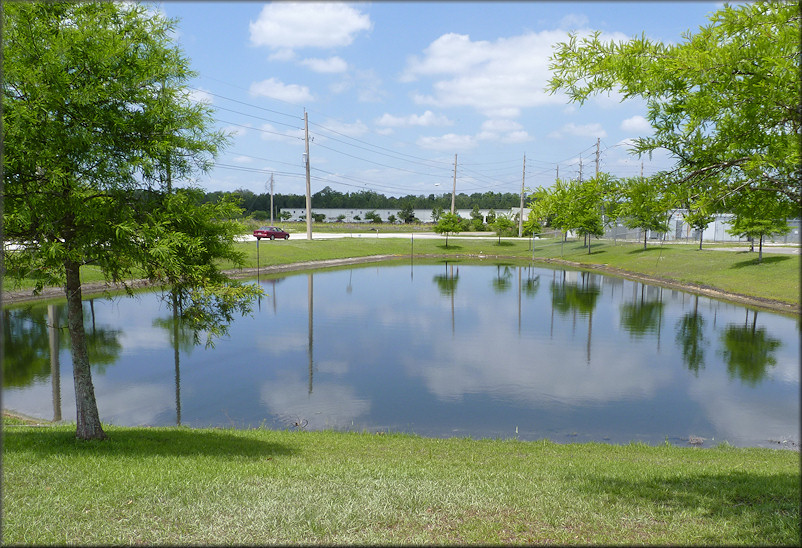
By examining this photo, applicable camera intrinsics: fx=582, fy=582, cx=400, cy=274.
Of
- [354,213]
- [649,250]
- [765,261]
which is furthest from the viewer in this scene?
[354,213]

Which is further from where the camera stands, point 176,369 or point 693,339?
point 693,339

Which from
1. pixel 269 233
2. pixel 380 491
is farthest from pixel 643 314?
pixel 269 233

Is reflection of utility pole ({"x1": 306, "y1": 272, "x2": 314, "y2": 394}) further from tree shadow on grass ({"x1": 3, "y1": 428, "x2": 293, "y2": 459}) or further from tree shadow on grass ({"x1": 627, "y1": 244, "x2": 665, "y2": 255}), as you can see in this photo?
tree shadow on grass ({"x1": 627, "y1": 244, "x2": 665, "y2": 255})

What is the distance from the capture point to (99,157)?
793 centimetres

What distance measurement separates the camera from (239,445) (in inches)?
381

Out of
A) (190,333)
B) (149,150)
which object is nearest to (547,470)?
(149,150)

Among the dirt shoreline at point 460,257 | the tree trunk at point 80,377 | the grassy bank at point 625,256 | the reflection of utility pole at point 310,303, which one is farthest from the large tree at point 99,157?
the grassy bank at point 625,256

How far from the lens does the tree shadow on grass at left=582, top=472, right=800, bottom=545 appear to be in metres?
4.73

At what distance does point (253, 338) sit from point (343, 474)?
1556cm

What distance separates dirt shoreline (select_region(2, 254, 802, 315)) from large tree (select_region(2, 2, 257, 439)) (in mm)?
3966

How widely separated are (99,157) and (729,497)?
8.64 meters

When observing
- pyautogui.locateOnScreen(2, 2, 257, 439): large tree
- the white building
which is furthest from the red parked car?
the white building

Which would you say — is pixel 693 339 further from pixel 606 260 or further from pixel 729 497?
pixel 606 260

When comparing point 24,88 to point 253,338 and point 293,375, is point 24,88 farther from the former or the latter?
point 253,338
